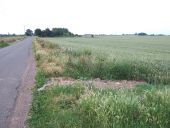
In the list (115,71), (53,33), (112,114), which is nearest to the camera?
(112,114)

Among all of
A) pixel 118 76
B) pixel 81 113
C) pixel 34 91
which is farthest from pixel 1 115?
pixel 118 76

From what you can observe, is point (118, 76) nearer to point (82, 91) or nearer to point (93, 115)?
point (82, 91)

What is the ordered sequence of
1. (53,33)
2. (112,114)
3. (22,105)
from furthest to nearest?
(53,33), (22,105), (112,114)

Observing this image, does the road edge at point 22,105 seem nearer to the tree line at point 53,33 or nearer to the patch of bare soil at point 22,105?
the patch of bare soil at point 22,105

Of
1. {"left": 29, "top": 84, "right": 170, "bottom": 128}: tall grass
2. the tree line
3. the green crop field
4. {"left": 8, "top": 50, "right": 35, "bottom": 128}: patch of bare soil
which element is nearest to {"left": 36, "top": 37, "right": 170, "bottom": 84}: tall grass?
{"left": 8, "top": 50, "right": 35, "bottom": 128}: patch of bare soil

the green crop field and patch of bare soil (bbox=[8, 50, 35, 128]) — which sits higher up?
patch of bare soil (bbox=[8, 50, 35, 128])

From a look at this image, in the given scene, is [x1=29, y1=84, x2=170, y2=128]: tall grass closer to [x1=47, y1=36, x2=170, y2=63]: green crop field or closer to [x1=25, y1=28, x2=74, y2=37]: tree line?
[x1=47, y1=36, x2=170, y2=63]: green crop field

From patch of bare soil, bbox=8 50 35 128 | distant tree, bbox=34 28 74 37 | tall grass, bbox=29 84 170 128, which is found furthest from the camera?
distant tree, bbox=34 28 74 37

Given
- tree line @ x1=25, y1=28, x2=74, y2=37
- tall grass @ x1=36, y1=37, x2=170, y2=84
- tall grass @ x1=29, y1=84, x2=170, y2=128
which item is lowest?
tree line @ x1=25, y1=28, x2=74, y2=37

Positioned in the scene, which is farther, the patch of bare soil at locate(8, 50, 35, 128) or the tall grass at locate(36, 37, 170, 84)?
the tall grass at locate(36, 37, 170, 84)

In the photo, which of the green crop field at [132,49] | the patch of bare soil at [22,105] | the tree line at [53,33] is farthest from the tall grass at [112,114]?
the tree line at [53,33]

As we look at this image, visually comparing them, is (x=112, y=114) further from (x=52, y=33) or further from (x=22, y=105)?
(x=52, y=33)

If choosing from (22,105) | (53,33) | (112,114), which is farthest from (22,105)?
(53,33)

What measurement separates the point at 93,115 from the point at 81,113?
0.51m
